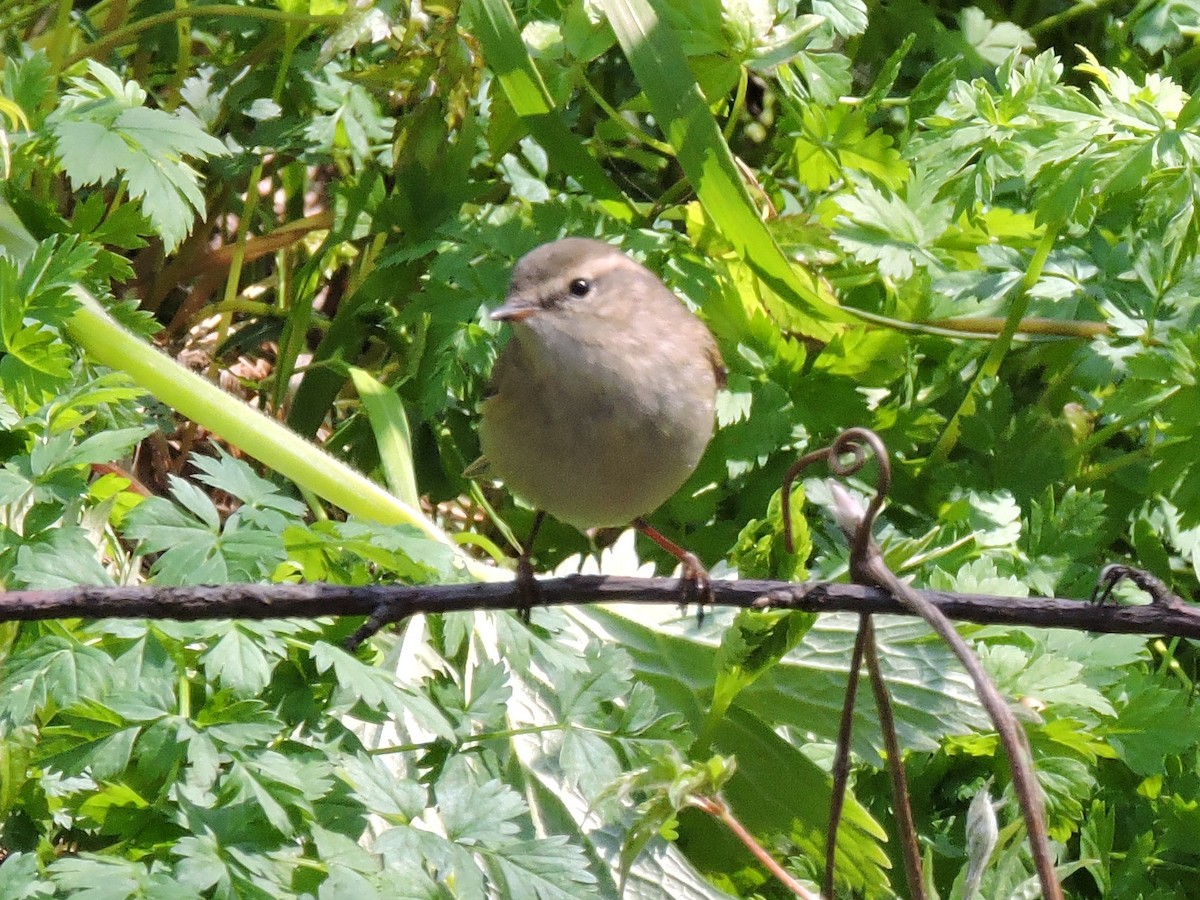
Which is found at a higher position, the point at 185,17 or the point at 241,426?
the point at 185,17

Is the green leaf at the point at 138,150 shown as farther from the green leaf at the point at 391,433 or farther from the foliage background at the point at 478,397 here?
the green leaf at the point at 391,433

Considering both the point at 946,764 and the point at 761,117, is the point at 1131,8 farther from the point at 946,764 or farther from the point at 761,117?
the point at 946,764

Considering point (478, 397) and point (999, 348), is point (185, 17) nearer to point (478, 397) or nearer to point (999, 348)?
point (478, 397)

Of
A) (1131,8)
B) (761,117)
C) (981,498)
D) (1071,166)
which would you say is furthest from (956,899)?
(1131,8)

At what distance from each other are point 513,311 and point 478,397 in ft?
2.47

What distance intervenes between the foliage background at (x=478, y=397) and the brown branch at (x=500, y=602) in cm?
39

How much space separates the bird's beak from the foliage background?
351 millimetres

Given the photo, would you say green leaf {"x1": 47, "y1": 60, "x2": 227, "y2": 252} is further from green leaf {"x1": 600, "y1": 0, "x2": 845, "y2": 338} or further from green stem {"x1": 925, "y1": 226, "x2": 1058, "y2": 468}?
green stem {"x1": 925, "y1": 226, "x2": 1058, "y2": 468}

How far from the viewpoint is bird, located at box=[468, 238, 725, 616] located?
2184 mm

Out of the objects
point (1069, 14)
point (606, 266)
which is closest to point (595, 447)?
point (606, 266)

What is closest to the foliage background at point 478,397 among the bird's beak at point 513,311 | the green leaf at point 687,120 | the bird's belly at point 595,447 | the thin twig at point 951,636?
the green leaf at point 687,120

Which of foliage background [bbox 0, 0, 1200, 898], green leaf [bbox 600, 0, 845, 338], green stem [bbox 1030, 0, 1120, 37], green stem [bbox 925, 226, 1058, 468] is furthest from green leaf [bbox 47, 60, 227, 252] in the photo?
green stem [bbox 1030, 0, 1120, 37]

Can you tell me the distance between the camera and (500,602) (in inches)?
49.9

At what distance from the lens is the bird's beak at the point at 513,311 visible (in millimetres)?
2242
